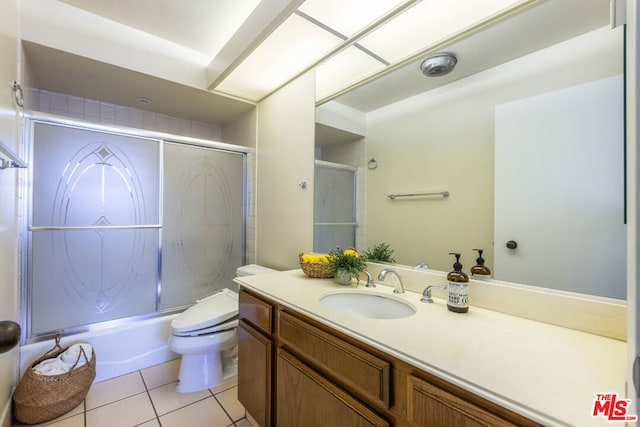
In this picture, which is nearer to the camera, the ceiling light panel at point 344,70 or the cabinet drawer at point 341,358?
the cabinet drawer at point 341,358

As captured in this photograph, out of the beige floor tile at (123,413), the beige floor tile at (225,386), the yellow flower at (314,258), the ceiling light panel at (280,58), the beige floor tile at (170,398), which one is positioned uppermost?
the ceiling light panel at (280,58)

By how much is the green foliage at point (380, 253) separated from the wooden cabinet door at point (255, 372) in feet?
2.28

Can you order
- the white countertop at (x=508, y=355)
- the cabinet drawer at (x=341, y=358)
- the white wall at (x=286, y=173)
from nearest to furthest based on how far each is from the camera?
the white countertop at (x=508, y=355) → the cabinet drawer at (x=341, y=358) → the white wall at (x=286, y=173)

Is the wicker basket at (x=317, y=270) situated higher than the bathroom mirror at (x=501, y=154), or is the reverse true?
the bathroom mirror at (x=501, y=154)

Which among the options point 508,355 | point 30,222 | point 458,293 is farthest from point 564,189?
point 30,222

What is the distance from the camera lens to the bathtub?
5.90 feet

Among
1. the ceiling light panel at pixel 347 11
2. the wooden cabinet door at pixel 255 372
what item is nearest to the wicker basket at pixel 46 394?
the wooden cabinet door at pixel 255 372

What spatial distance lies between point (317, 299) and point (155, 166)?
1.82 meters

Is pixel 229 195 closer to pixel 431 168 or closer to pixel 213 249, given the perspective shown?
pixel 213 249

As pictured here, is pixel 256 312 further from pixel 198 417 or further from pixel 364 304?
pixel 198 417

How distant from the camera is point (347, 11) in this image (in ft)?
4.62

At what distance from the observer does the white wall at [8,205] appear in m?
1.32

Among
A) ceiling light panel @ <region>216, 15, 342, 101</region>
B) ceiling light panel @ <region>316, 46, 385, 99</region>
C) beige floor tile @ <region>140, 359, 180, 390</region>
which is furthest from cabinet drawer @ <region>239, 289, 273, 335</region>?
ceiling light panel @ <region>216, 15, 342, 101</region>

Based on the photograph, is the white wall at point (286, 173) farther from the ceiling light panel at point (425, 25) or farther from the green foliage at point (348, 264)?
the ceiling light panel at point (425, 25)
